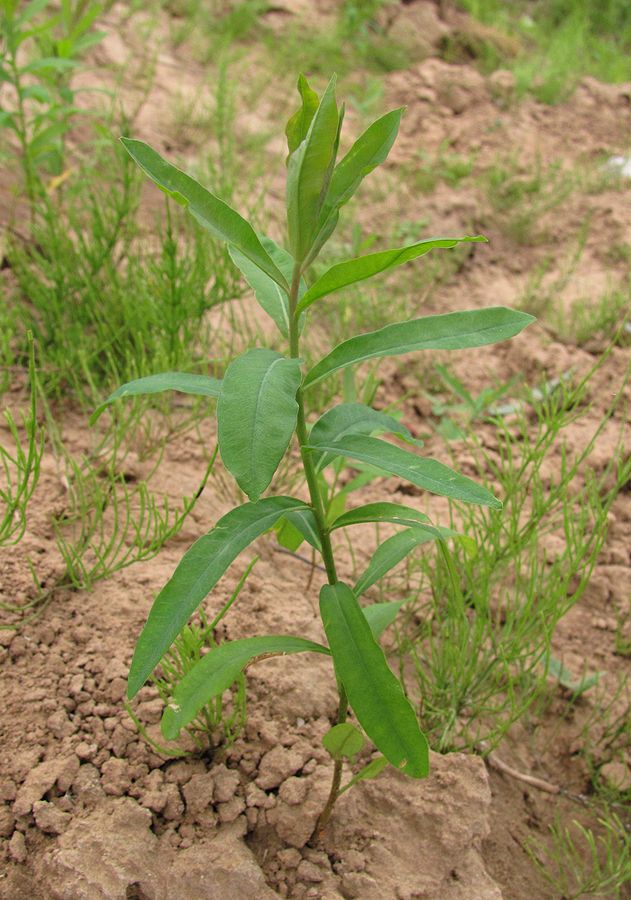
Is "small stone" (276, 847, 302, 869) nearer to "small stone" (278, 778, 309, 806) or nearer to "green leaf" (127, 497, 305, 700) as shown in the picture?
"small stone" (278, 778, 309, 806)

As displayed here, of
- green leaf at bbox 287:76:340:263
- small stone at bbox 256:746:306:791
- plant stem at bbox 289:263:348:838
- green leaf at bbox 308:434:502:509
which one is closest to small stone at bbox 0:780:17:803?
small stone at bbox 256:746:306:791

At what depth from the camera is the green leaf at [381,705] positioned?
113 centimetres

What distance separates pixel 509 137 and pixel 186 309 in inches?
120

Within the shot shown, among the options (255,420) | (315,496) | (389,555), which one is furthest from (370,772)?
(255,420)

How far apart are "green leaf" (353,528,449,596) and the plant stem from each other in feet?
0.25

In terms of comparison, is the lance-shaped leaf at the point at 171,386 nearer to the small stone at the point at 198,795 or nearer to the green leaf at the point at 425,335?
the green leaf at the point at 425,335

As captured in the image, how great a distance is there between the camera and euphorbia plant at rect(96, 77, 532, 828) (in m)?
1.02

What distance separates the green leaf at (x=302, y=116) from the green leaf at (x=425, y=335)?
300 mm

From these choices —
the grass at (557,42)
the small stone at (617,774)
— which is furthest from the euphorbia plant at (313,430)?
the grass at (557,42)

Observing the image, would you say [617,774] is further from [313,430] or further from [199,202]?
[199,202]

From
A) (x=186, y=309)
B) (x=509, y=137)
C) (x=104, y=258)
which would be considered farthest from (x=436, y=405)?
(x=509, y=137)

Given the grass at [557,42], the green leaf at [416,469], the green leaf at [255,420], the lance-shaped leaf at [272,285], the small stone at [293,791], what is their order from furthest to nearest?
the grass at [557,42], the small stone at [293,791], the lance-shaped leaf at [272,285], the green leaf at [416,469], the green leaf at [255,420]

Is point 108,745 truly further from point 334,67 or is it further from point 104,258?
point 334,67

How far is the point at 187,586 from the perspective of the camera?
108 centimetres
